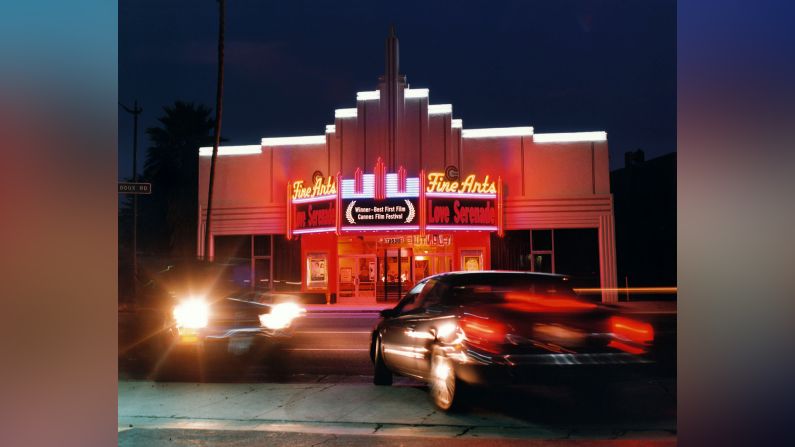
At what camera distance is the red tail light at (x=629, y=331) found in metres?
7.96

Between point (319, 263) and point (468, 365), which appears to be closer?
point (468, 365)

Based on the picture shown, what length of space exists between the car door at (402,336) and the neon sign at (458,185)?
19482 millimetres

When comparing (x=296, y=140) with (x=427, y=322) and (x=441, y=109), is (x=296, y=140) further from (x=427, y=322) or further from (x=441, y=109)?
(x=427, y=322)

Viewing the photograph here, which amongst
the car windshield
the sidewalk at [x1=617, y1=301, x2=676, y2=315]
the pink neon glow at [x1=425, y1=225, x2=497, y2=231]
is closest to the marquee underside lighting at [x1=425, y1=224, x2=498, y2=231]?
the pink neon glow at [x1=425, y1=225, x2=497, y2=231]

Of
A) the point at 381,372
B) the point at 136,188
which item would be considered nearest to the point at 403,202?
the point at 136,188

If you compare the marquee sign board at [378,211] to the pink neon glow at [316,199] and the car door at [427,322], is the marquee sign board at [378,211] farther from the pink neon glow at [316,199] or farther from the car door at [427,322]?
the car door at [427,322]

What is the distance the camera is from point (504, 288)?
8.91m

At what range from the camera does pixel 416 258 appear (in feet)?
109

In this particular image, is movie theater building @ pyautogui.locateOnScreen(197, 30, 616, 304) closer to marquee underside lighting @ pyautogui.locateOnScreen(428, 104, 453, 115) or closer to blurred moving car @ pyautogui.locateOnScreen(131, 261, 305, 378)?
marquee underside lighting @ pyautogui.locateOnScreen(428, 104, 453, 115)

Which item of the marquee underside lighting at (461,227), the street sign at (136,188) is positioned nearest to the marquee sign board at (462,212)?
the marquee underside lighting at (461,227)
